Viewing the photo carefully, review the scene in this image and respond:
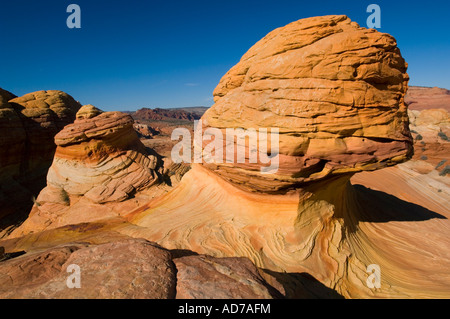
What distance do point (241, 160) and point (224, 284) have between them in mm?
2841

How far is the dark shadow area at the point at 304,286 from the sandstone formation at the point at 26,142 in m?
14.8

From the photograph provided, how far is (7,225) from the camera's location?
11.7 metres

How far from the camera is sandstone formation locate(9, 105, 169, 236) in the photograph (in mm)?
8164

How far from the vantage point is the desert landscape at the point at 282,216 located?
2854mm

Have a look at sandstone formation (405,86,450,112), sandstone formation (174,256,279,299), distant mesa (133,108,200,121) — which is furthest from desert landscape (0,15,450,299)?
distant mesa (133,108,200,121)

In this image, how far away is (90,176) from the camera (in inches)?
348

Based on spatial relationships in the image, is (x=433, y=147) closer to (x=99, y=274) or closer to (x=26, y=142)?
(x=99, y=274)

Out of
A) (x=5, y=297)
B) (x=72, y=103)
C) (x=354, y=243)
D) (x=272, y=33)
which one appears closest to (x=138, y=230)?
(x=5, y=297)

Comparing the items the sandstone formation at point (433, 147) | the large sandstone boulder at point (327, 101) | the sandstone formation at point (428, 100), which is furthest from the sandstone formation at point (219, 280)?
the sandstone formation at point (428, 100)

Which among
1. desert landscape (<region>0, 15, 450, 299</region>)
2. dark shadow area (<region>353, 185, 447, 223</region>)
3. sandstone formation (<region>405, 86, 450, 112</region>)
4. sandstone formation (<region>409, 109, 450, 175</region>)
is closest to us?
desert landscape (<region>0, 15, 450, 299</region>)

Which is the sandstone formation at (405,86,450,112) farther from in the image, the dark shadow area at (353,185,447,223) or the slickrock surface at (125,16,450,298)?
the slickrock surface at (125,16,450,298)

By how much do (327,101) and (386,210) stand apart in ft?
20.9

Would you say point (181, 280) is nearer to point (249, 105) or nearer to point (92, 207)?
point (249, 105)

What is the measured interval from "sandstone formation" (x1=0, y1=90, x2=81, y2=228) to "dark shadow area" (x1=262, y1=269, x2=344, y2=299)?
48.5 ft
